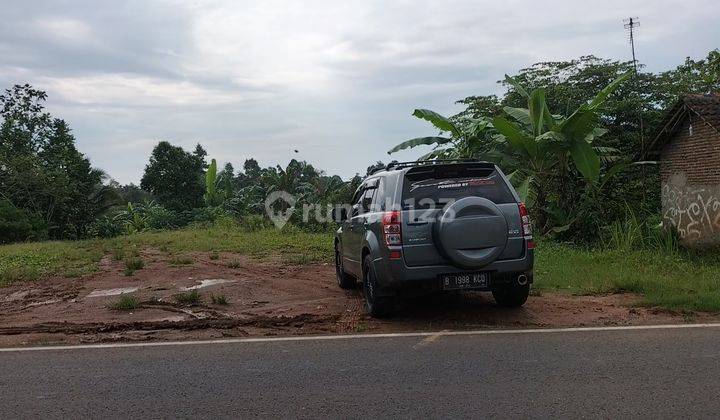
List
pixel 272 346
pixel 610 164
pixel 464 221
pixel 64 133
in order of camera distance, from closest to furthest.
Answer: pixel 272 346 < pixel 464 221 < pixel 610 164 < pixel 64 133

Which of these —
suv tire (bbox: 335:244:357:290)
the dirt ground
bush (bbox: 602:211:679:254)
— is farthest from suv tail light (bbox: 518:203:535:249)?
bush (bbox: 602:211:679:254)

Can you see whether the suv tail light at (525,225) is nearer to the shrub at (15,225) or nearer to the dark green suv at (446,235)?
the dark green suv at (446,235)

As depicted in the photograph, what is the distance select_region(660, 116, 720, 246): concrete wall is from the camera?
1333 cm

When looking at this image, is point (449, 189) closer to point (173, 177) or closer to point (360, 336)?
point (360, 336)

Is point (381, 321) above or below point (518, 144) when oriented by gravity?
below

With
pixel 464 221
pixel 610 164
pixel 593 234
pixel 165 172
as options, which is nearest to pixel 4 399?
pixel 464 221

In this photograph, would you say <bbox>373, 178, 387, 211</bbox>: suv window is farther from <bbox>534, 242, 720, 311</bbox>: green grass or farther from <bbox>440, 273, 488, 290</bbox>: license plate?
<bbox>534, 242, 720, 311</bbox>: green grass

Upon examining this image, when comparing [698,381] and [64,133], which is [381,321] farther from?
[64,133]

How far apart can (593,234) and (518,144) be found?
3375 millimetres

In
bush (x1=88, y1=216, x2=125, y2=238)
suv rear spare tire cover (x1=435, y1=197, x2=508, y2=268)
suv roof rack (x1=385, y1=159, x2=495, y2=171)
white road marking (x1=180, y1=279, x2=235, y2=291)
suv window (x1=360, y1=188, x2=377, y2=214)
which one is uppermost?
suv roof rack (x1=385, y1=159, x2=495, y2=171)

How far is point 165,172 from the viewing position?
4753 centimetres

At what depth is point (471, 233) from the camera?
22.7 feet

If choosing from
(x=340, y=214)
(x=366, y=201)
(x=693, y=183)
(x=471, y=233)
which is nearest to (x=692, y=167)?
(x=693, y=183)

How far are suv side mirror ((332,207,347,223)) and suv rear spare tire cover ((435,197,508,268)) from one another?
2.91 m
